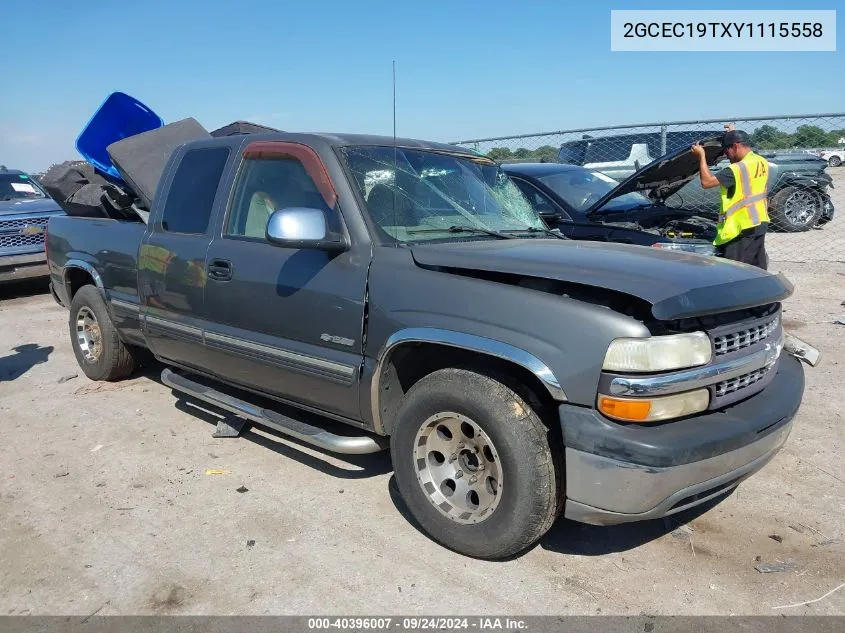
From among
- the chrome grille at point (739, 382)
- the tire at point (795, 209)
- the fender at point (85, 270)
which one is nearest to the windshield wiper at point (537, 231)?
the chrome grille at point (739, 382)

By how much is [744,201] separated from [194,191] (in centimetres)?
508

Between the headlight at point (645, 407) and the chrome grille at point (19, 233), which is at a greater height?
the chrome grille at point (19, 233)

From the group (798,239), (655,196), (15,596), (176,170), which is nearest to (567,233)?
(655,196)

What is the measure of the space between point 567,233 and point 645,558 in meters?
4.04

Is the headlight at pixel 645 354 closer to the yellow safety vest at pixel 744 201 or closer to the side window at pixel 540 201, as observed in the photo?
the side window at pixel 540 201

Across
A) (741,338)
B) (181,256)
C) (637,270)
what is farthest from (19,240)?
(741,338)

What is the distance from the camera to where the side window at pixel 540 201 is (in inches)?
270

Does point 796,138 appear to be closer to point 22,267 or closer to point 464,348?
point 464,348

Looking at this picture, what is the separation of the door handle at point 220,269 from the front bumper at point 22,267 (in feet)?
23.0

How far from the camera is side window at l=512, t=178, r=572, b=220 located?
686 cm

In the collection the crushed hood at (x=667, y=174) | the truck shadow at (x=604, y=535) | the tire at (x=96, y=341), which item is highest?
the crushed hood at (x=667, y=174)

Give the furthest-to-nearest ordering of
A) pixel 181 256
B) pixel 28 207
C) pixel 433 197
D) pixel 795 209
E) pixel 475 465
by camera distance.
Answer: pixel 795 209 < pixel 28 207 < pixel 181 256 < pixel 433 197 < pixel 475 465

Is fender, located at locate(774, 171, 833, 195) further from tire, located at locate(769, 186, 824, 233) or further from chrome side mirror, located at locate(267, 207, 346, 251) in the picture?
chrome side mirror, located at locate(267, 207, 346, 251)

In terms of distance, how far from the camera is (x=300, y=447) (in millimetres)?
4355
